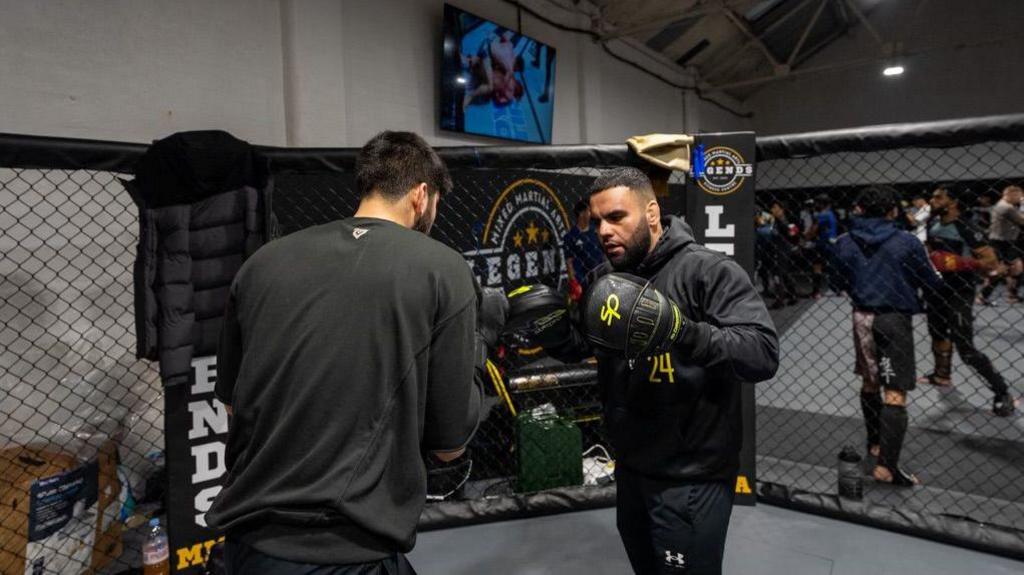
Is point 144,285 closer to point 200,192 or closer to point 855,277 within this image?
point 200,192

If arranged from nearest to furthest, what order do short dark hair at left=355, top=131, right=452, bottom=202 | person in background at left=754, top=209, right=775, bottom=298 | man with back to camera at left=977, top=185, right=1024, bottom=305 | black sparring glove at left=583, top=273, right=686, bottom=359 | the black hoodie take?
short dark hair at left=355, top=131, right=452, bottom=202 < black sparring glove at left=583, top=273, right=686, bottom=359 < the black hoodie < man with back to camera at left=977, top=185, right=1024, bottom=305 < person in background at left=754, top=209, right=775, bottom=298

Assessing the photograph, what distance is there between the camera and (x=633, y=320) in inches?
48.2

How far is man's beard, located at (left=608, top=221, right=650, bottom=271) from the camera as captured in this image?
1454 millimetres

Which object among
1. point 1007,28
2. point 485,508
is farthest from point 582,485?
point 1007,28

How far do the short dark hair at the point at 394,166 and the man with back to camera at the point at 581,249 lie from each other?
266 centimetres

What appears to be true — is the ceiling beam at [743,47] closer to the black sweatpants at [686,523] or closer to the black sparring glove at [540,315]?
the black sparring glove at [540,315]

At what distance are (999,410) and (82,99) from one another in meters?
5.27

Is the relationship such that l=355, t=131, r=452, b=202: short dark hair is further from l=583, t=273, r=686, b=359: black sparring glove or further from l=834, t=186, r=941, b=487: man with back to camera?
l=834, t=186, r=941, b=487: man with back to camera

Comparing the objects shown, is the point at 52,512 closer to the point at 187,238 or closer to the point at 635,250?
the point at 187,238

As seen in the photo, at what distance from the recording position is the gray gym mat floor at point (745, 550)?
202 cm

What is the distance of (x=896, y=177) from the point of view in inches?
421

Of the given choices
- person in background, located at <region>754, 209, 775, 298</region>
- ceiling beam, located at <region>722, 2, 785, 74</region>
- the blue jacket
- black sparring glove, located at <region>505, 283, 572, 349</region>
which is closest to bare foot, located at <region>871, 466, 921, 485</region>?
the blue jacket

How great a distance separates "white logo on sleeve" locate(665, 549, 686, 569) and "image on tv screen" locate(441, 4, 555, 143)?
12.7 feet

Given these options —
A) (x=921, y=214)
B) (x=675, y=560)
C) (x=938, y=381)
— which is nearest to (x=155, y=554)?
(x=675, y=560)
